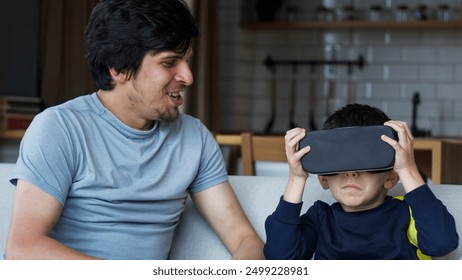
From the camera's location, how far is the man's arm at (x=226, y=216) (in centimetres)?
184

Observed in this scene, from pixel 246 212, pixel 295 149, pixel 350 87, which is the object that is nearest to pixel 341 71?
pixel 350 87

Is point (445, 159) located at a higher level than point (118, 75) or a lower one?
lower

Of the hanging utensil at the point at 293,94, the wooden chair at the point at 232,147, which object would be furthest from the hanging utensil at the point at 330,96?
the wooden chair at the point at 232,147

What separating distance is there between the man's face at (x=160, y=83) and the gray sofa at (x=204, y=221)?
11.7 inches

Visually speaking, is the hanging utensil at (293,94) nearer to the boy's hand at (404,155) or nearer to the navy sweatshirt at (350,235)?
the navy sweatshirt at (350,235)

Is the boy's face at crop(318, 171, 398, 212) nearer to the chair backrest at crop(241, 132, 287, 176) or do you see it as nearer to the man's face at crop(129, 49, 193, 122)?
the man's face at crop(129, 49, 193, 122)

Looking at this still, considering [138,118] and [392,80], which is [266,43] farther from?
[138,118]

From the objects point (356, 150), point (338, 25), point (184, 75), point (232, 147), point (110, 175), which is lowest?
point (232, 147)

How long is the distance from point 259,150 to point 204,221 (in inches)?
48.8

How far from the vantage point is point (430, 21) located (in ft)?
17.0

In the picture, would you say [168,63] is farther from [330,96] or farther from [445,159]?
[330,96]

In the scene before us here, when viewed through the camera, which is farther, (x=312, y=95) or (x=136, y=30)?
(x=312, y=95)

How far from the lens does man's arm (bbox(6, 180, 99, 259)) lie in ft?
5.12

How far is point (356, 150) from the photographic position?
146 centimetres
